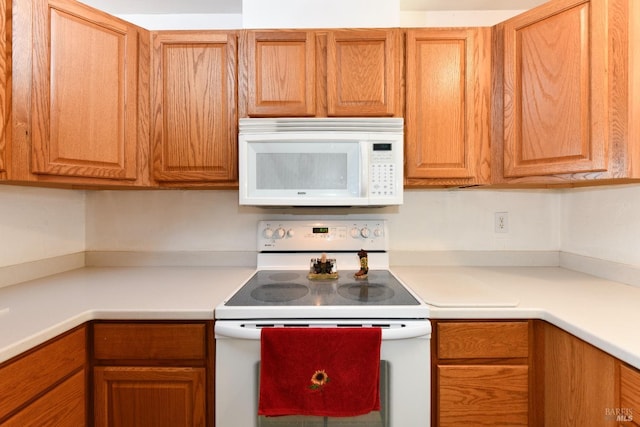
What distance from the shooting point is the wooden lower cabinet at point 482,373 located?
3.68 feet

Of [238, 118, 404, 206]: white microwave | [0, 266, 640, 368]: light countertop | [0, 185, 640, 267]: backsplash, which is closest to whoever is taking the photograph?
[0, 266, 640, 368]: light countertop

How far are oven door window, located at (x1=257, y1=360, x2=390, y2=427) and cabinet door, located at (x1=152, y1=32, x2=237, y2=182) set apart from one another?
997 mm

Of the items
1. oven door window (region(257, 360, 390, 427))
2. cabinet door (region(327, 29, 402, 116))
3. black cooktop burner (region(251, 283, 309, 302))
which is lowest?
oven door window (region(257, 360, 390, 427))

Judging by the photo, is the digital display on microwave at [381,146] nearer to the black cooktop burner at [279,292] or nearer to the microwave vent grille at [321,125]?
the microwave vent grille at [321,125]

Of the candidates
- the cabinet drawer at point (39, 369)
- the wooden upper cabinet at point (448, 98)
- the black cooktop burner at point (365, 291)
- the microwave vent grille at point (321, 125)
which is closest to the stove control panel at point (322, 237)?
the black cooktop burner at point (365, 291)

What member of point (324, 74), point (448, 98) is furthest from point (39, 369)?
point (448, 98)

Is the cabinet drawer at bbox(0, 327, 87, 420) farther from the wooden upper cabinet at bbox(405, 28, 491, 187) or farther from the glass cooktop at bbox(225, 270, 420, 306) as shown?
the wooden upper cabinet at bbox(405, 28, 491, 187)

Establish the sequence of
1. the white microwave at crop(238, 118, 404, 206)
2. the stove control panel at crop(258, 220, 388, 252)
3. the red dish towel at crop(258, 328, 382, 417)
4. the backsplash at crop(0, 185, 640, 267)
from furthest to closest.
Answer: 1. the backsplash at crop(0, 185, 640, 267)
2. the stove control panel at crop(258, 220, 388, 252)
3. the white microwave at crop(238, 118, 404, 206)
4. the red dish towel at crop(258, 328, 382, 417)

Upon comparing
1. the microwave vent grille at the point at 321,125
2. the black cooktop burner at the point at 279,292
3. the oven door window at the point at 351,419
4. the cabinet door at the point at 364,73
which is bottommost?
the oven door window at the point at 351,419

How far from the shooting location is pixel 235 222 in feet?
6.08

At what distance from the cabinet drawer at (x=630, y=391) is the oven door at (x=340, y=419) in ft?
1.60

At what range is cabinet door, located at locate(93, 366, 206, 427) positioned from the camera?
112 centimetres

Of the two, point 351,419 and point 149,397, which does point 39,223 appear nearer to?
point 149,397

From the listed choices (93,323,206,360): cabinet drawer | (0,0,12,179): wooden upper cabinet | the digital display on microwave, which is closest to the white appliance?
(93,323,206,360): cabinet drawer
